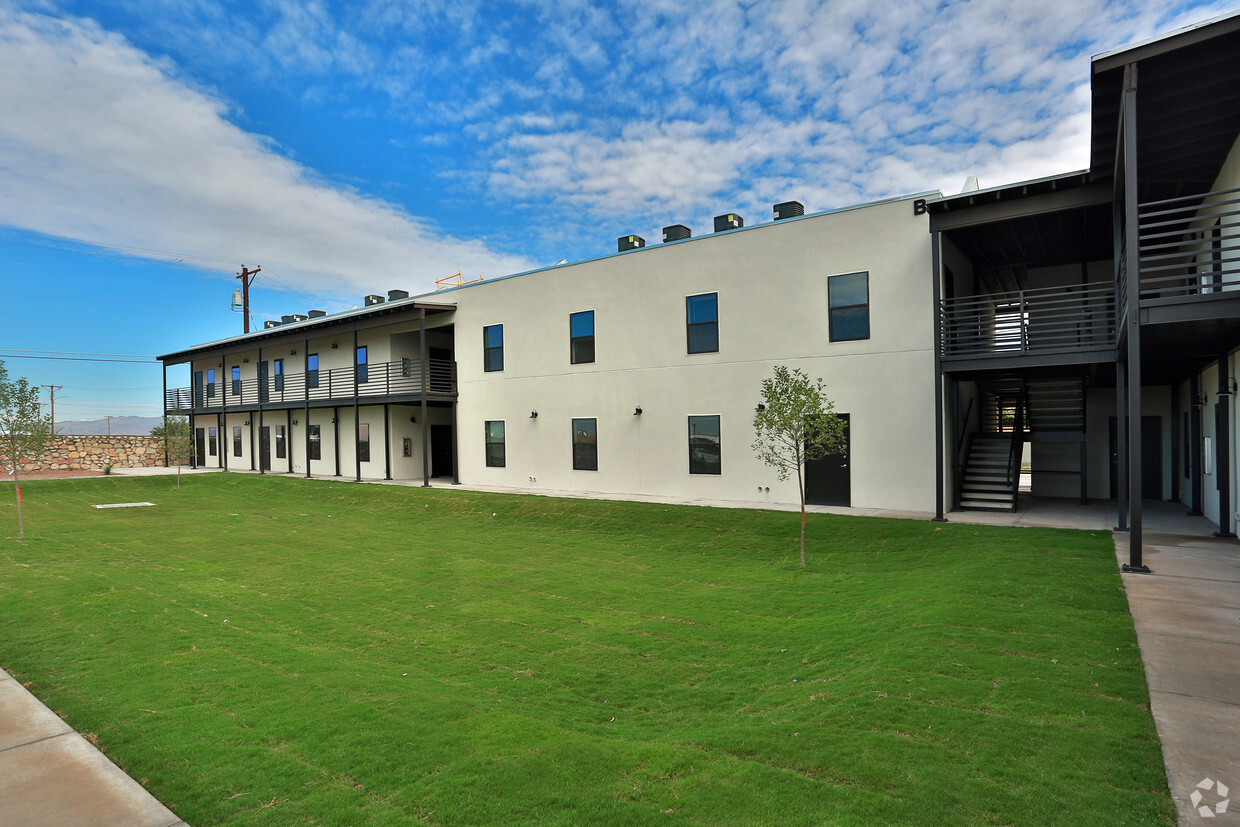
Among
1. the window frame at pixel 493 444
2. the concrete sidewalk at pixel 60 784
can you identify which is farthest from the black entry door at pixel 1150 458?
the concrete sidewalk at pixel 60 784

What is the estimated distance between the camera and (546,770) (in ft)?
13.2

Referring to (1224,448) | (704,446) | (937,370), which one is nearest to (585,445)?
(704,446)

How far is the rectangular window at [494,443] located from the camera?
22922 millimetres

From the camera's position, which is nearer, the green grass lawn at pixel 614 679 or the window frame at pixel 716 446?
the green grass lawn at pixel 614 679

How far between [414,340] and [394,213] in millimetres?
22873

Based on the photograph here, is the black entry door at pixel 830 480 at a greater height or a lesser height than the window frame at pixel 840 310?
lesser

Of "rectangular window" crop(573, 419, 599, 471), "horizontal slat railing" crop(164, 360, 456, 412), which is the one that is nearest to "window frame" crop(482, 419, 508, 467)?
"horizontal slat railing" crop(164, 360, 456, 412)

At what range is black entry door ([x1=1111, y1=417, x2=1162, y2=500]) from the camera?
17.7m

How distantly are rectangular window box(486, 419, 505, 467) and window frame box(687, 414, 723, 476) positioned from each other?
7847 mm

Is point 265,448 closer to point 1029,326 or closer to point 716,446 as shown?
point 716,446

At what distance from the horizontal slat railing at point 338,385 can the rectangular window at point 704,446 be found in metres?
10.7

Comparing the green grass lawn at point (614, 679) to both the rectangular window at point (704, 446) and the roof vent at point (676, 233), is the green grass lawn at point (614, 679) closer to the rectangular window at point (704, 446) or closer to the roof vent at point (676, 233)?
the rectangular window at point (704, 446)

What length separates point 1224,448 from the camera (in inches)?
455
